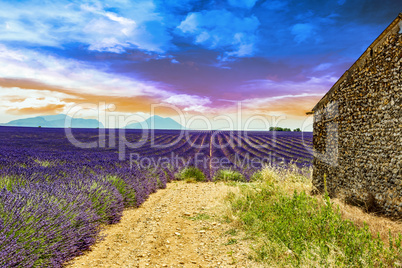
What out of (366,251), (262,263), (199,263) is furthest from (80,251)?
(366,251)

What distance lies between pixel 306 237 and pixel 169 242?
2031 millimetres

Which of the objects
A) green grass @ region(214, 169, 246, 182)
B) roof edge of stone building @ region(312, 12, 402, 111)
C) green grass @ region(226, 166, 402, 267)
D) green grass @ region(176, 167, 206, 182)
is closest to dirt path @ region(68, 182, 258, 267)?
green grass @ region(226, 166, 402, 267)

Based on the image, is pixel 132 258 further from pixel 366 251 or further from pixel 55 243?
pixel 366 251

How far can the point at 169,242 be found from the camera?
3.91 meters

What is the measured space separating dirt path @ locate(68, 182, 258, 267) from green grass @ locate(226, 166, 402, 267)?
32 centimetres

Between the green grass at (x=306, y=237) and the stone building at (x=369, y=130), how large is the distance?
112 centimetres

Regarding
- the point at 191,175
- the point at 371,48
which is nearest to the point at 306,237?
the point at 371,48

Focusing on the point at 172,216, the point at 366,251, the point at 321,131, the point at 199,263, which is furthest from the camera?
the point at 321,131

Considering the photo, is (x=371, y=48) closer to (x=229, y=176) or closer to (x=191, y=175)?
(x=229, y=176)

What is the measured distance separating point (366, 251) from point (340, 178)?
11.1 feet

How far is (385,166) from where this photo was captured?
4426mm

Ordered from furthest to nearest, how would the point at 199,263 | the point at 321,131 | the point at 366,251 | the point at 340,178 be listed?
the point at 321,131, the point at 340,178, the point at 199,263, the point at 366,251

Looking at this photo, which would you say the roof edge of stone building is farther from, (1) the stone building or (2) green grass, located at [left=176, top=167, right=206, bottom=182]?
(2) green grass, located at [left=176, top=167, right=206, bottom=182]

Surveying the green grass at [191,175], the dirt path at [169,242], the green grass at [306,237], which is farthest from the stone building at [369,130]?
the green grass at [191,175]
